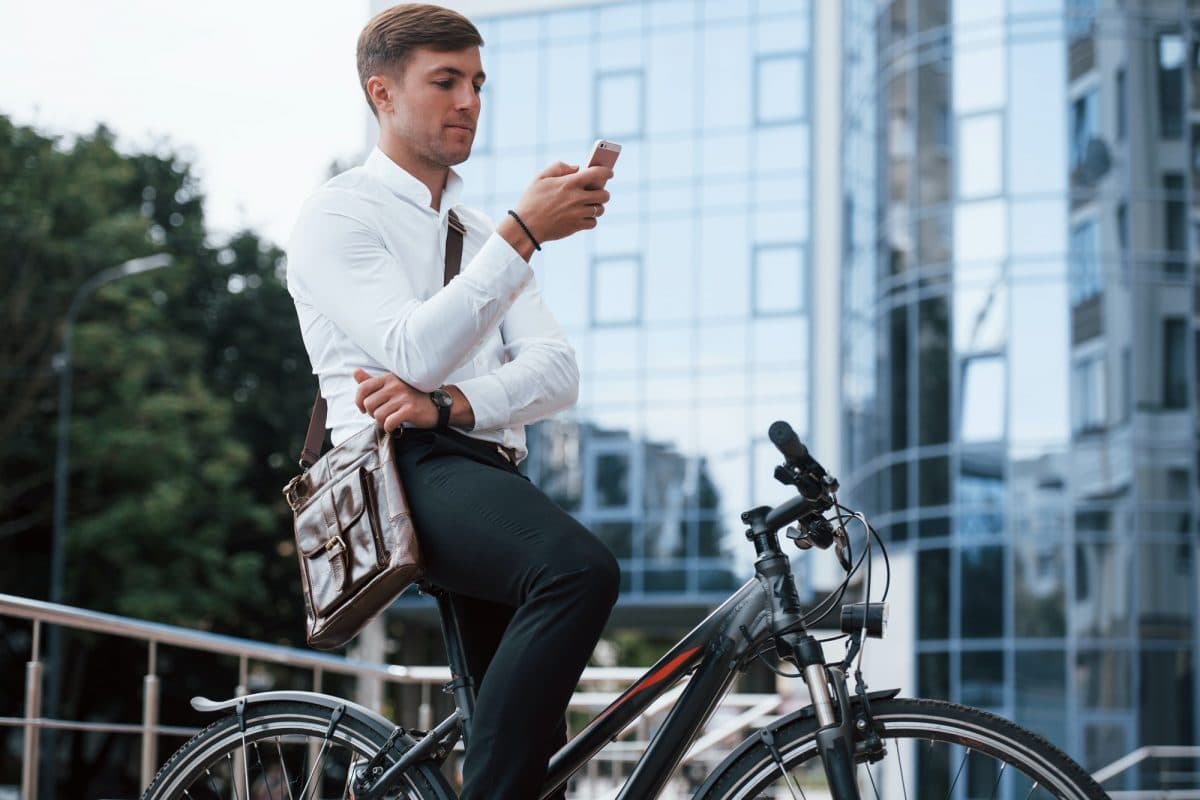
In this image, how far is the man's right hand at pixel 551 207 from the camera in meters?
2.62

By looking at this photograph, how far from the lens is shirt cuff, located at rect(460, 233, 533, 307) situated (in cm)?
260

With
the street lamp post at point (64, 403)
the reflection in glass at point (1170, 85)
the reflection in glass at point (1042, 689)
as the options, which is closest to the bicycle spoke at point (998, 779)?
the reflection in glass at point (1042, 689)

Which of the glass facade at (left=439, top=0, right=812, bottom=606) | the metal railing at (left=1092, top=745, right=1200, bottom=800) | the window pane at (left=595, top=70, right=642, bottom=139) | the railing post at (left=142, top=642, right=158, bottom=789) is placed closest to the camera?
the railing post at (left=142, top=642, right=158, bottom=789)

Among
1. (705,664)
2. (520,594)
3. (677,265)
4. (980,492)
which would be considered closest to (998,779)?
(705,664)

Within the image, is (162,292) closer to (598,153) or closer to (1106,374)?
(1106,374)

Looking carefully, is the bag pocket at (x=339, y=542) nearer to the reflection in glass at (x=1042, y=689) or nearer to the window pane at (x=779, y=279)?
the reflection in glass at (x=1042, y=689)

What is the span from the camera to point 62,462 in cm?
2239

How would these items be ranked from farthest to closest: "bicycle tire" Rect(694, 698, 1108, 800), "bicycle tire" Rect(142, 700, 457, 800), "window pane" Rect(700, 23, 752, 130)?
"window pane" Rect(700, 23, 752, 130), "bicycle tire" Rect(142, 700, 457, 800), "bicycle tire" Rect(694, 698, 1108, 800)

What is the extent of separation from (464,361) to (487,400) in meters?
0.08

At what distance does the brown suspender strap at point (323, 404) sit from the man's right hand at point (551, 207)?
0.32 meters

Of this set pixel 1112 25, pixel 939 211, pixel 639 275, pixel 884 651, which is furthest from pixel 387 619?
pixel 1112 25

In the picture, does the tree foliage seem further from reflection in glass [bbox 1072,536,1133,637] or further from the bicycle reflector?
the bicycle reflector

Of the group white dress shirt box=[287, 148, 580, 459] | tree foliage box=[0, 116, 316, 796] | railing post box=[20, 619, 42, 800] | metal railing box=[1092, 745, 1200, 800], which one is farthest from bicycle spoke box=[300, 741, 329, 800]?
tree foliage box=[0, 116, 316, 796]

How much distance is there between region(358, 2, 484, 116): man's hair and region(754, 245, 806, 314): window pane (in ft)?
87.6
